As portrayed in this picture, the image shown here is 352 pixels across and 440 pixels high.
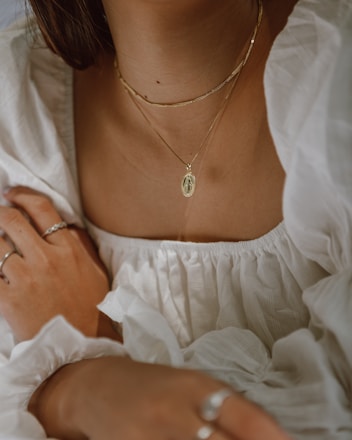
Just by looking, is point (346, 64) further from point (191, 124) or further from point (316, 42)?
point (191, 124)

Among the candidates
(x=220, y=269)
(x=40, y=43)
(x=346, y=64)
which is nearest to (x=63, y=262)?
(x=220, y=269)

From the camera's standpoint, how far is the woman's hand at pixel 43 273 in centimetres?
84

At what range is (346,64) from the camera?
2.12ft

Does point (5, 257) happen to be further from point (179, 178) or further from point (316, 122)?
point (316, 122)

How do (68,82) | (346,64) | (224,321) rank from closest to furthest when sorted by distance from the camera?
(346,64), (224,321), (68,82)

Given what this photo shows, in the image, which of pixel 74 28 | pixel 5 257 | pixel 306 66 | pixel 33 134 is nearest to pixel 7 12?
pixel 74 28

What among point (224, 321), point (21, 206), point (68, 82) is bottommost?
point (224, 321)

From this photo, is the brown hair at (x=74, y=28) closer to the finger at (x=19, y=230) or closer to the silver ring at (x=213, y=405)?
the finger at (x=19, y=230)

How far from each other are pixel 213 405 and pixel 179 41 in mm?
430

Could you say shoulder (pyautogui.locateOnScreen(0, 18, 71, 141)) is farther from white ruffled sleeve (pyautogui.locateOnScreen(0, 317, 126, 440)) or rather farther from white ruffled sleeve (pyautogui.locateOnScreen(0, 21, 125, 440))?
white ruffled sleeve (pyautogui.locateOnScreen(0, 317, 126, 440))

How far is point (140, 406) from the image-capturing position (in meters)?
0.59

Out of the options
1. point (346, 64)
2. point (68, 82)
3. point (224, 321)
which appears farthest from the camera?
point (68, 82)

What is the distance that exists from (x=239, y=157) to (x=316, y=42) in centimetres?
18

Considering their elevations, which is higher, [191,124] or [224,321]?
[191,124]
